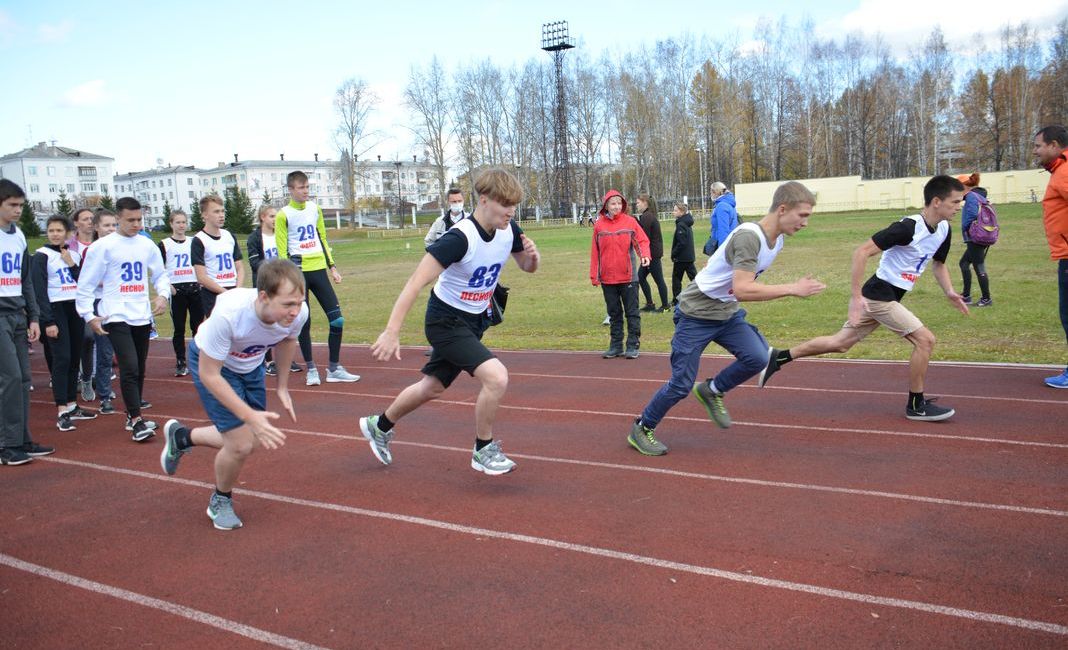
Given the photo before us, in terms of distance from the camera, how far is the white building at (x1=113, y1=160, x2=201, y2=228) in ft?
406

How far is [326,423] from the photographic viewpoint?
7188 millimetres

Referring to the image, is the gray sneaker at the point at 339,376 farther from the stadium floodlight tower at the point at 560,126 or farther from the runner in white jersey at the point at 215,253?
the stadium floodlight tower at the point at 560,126

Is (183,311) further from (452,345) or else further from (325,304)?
(452,345)

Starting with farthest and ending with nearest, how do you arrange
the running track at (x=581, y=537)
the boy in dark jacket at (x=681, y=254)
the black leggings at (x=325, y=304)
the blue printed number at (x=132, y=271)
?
the boy in dark jacket at (x=681, y=254) → the black leggings at (x=325, y=304) → the blue printed number at (x=132, y=271) → the running track at (x=581, y=537)

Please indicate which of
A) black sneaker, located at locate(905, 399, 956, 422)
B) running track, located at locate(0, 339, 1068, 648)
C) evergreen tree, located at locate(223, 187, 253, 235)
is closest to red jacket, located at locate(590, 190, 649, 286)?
running track, located at locate(0, 339, 1068, 648)

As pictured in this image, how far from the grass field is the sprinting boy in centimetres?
589

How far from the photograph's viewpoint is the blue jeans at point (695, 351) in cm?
560

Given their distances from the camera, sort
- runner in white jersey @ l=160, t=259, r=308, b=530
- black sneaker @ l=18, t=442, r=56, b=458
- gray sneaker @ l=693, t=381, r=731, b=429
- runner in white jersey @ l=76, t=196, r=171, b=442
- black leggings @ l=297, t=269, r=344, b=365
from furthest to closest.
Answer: black leggings @ l=297, t=269, r=344, b=365 < runner in white jersey @ l=76, t=196, r=171, b=442 < black sneaker @ l=18, t=442, r=56, b=458 < gray sneaker @ l=693, t=381, r=731, b=429 < runner in white jersey @ l=160, t=259, r=308, b=530

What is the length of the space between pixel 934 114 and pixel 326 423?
2853 inches

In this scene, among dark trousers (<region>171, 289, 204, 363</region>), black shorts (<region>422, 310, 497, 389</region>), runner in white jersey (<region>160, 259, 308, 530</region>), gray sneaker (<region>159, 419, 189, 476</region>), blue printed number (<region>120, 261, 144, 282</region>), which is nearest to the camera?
runner in white jersey (<region>160, 259, 308, 530</region>)

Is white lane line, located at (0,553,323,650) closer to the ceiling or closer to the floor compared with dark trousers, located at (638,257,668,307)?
closer to the floor

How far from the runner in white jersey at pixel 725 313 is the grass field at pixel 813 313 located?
3.75m

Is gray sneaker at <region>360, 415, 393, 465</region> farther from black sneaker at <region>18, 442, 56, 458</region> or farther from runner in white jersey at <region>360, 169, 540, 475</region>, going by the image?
black sneaker at <region>18, 442, 56, 458</region>

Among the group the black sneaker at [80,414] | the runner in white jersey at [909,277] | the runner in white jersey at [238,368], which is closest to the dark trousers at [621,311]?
the runner in white jersey at [909,277]
